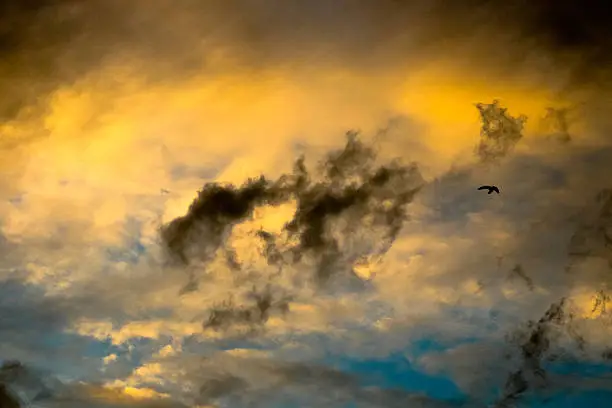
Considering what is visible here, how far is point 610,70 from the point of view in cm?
2477

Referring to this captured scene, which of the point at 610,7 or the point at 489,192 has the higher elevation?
the point at 610,7

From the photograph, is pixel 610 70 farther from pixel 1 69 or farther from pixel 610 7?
pixel 1 69

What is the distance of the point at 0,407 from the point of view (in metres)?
60.5

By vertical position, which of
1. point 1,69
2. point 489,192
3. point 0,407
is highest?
point 1,69

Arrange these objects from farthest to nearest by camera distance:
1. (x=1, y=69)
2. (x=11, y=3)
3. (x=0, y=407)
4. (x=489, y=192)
A: (x=0, y=407) → (x=489, y=192) → (x=1, y=69) → (x=11, y=3)

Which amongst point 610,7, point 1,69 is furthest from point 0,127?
point 610,7

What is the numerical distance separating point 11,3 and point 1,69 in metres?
3.05

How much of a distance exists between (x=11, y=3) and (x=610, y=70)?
72.9 ft

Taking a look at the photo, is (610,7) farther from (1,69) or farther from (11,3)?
(1,69)

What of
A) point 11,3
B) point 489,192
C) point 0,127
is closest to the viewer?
point 11,3

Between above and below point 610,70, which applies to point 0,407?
below

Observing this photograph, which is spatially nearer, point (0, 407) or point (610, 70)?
point (610, 70)

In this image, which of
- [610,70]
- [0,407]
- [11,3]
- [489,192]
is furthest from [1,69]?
[0,407]

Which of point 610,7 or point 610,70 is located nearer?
point 610,7
